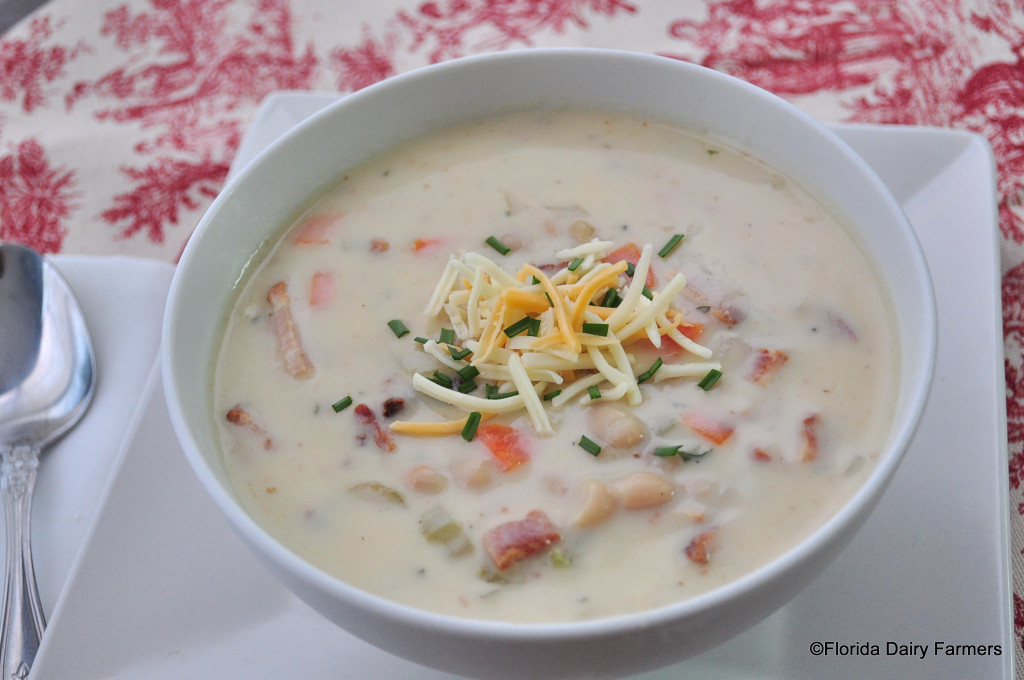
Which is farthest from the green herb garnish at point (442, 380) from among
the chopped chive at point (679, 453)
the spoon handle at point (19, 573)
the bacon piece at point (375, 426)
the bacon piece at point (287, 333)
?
the spoon handle at point (19, 573)

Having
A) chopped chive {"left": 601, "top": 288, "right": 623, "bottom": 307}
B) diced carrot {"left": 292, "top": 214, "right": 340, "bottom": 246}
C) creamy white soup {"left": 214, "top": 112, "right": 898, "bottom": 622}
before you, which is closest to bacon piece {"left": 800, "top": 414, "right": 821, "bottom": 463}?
creamy white soup {"left": 214, "top": 112, "right": 898, "bottom": 622}

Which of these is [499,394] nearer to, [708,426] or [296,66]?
[708,426]

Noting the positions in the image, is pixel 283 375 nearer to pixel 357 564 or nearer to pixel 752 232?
pixel 357 564

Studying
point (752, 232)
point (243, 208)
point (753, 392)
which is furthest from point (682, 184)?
point (243, 208)

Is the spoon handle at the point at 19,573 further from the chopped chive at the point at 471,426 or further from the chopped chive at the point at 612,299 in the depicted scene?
the chopped chive at the point at 612,299

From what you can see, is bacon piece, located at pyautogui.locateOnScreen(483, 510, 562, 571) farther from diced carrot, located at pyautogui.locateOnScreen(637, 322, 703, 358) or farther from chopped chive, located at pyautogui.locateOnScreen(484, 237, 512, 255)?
chopped chive, located at pyautogui.locateOnScreen(484, 237, 512, 255)

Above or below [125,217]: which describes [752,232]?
above

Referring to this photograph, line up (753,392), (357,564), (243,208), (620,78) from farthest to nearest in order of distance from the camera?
(620,78)
(243,208)
(753,392)
(357,564)
